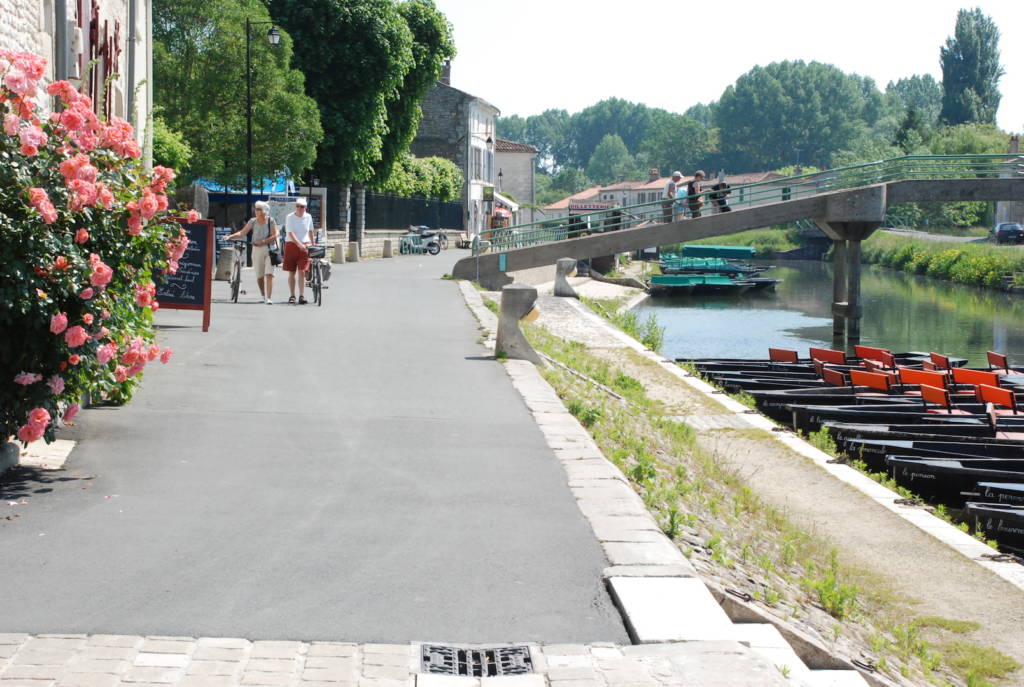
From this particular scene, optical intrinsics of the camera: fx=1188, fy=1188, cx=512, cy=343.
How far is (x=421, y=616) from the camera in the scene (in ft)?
16.6

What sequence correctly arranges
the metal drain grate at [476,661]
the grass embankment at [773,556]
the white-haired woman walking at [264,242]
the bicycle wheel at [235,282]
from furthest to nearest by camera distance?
1. the bicycle wheel at [235,282]
2. the white-haired woman walking at [264,242]
3. the grass embankment at [773,556]
4. the metal drain grate at [476,661]

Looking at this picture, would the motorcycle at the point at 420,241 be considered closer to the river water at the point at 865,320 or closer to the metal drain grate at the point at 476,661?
the river water at the point at 865,320

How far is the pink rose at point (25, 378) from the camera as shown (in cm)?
682

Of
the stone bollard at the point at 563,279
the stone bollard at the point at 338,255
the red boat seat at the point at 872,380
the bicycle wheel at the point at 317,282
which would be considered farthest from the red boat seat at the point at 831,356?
the stone bollard at the point at 338,255

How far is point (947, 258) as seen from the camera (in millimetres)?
63562

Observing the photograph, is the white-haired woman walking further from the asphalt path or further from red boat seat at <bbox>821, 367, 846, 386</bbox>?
red boat seat at <bbox>821, 367, 846, 386</bbox>

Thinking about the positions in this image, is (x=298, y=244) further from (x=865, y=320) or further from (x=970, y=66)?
(x=970, y=66)

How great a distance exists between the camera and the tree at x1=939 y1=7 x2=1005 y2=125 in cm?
10856

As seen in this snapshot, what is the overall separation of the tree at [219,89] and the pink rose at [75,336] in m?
27.4

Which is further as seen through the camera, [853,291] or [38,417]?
[853,291]

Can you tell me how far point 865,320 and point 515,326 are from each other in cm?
3032

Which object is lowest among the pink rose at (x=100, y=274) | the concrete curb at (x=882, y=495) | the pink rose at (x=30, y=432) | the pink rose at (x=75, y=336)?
the concrete curb at (x=882, y=495)

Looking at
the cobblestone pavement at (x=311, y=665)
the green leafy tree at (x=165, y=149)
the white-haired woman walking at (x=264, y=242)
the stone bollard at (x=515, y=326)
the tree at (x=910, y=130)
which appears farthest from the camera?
the tree at (x=910, y=130)

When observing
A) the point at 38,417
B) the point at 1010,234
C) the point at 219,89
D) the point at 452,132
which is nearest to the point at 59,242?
the point at 38,417
